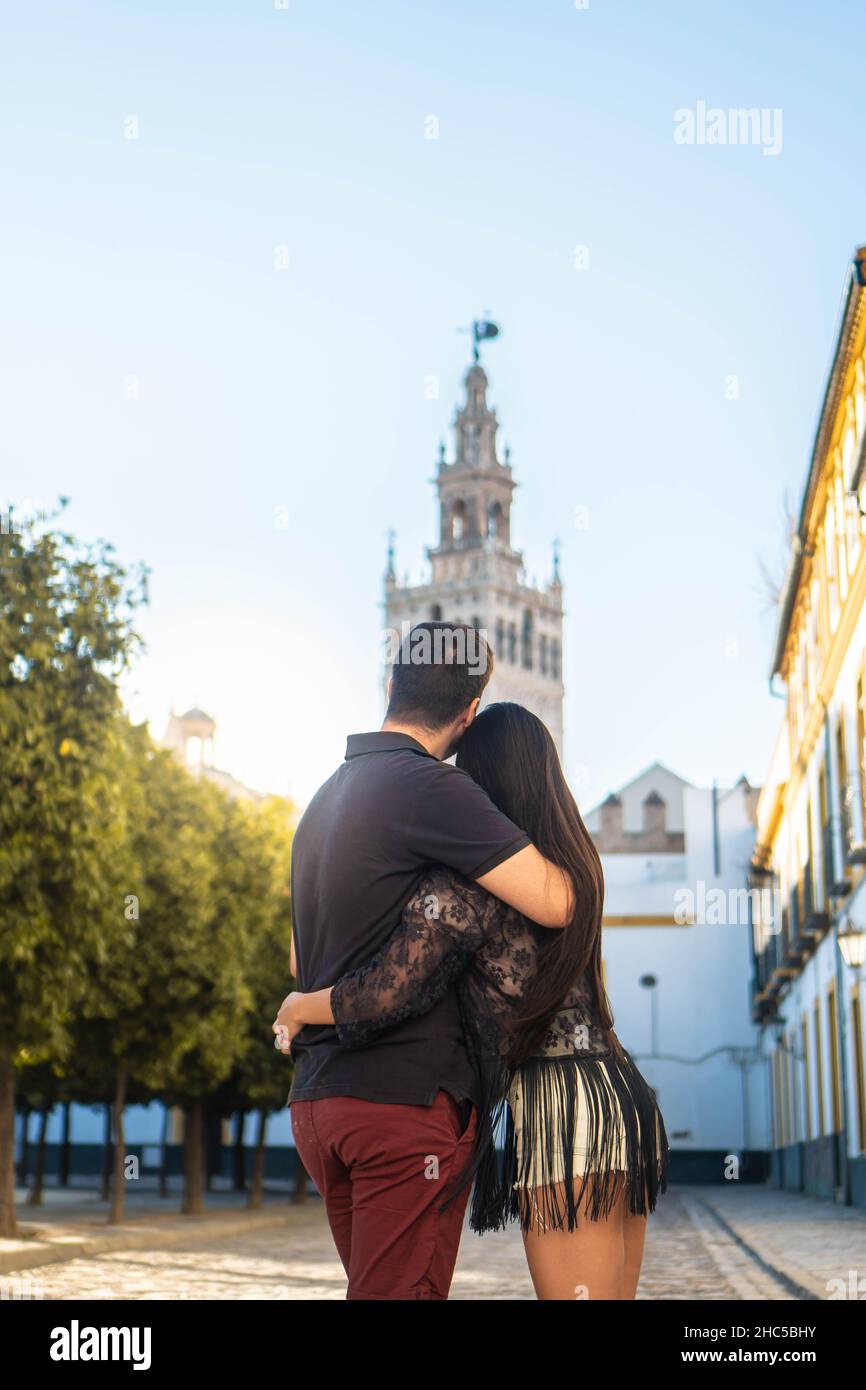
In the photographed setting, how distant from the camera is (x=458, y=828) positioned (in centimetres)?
306

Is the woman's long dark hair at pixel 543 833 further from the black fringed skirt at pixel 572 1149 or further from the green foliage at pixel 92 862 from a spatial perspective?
the green foliage at pixel 92 862

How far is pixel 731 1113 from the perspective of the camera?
166 ft

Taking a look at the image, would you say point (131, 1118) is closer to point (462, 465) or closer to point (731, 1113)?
point (731, 1113)

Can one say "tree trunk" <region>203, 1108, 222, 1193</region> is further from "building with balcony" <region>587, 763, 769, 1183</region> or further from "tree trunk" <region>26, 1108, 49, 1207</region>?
"tree trunk" <region>26, 1108, 49, 1207</region>

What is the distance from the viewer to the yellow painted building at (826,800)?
2166cm

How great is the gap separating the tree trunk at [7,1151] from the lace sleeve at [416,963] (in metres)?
14.6

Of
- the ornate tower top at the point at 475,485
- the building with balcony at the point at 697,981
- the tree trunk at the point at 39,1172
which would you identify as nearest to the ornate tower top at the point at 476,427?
the ornate tower top at the point at 475,485

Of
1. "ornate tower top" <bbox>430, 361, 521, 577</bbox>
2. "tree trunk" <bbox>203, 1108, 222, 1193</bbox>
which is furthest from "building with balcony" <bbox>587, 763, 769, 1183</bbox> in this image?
"ornate tower top" <bbox>430, 361, 521, 577</bbox>

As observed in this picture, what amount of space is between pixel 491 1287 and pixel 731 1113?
39.8 m

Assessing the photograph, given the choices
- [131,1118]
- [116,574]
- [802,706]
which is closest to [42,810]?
[116,574]

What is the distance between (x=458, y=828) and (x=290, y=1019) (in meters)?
0.47

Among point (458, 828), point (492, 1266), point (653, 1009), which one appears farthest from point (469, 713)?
point (653, 1009)

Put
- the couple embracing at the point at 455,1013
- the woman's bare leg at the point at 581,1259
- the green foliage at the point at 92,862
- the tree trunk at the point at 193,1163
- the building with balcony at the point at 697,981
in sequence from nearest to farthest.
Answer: the couple embracing at the point at 455,1013
the woman's bare leg at the point at 581,1259
the green foliage at the point at 92,862
the tree trunk at the point at 193,1163
the building with balcony at the point at 697,981

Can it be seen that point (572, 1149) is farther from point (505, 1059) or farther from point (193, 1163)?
point (193, 1163)
